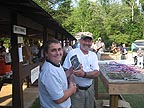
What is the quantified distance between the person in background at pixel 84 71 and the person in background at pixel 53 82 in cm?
129

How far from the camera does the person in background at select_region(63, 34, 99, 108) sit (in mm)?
4401

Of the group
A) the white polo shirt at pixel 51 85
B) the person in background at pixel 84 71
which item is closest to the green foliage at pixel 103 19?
the person in background at pixel 84 71

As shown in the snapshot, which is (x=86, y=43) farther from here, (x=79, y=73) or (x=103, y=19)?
(x=103, y=19)

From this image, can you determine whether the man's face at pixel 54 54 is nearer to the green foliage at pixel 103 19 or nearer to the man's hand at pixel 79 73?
the man's hand at pixel 79 73

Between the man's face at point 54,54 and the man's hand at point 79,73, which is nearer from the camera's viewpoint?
the man's face at point 54,54

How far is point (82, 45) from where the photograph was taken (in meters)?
4.52

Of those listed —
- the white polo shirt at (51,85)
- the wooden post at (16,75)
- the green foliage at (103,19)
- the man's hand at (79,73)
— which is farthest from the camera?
the green foliage at (103,19)

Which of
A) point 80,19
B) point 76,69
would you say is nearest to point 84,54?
point 76,69

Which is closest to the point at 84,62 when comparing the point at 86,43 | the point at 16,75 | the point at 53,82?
the point at 86,43

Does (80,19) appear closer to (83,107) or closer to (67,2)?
(67,2)

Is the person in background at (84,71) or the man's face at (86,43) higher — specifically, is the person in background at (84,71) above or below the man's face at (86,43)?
below

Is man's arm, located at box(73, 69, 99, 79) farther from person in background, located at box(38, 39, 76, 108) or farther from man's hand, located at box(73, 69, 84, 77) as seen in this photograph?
person in background, located at box(38, 39, 76, 108)

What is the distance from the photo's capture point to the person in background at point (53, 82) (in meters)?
2.85

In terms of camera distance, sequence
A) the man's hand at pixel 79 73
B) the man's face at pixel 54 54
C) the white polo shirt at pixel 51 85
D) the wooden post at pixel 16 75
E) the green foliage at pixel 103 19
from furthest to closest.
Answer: the green foliage at pixel 103 19 < the wooden post at pixel 16 75 < the man's hand at pixel 79 73 < the man's face at pixel 54 54 < the white polo shirt at pixel 51 85
